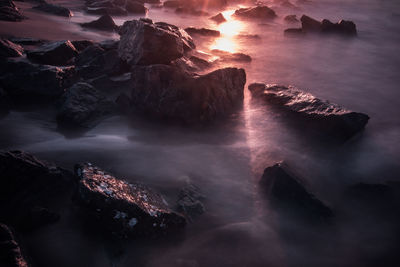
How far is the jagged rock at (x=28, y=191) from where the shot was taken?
94.7 inches

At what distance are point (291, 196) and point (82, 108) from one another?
2.97 meters

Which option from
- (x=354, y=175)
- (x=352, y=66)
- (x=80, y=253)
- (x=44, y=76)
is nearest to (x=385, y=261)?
(x=354, y=175)

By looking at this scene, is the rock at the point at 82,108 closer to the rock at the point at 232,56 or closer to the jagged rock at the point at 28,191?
the jagged rock at the point at 28,191

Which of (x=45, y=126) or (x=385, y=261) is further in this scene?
(x=45, y=126)

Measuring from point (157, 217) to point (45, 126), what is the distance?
8.26 feet

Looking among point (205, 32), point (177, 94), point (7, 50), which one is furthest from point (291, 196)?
point (205, 32)

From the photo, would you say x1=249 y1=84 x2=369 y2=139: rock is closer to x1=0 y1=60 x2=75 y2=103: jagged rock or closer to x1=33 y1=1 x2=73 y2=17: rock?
x1=0 y1=60 x2=75 y2=103: jagged rock

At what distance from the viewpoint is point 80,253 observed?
2.29 metres

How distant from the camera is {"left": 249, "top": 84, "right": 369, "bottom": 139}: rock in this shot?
4.03 metres

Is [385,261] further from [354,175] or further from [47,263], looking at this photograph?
[47,263]

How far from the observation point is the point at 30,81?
4.57 metres

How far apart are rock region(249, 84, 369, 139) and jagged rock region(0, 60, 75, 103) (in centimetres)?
340

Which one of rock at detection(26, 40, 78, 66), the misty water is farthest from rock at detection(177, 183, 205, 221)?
rock at detection(26, 40, 78, 66)

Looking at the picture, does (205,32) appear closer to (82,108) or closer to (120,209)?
(82,108)
